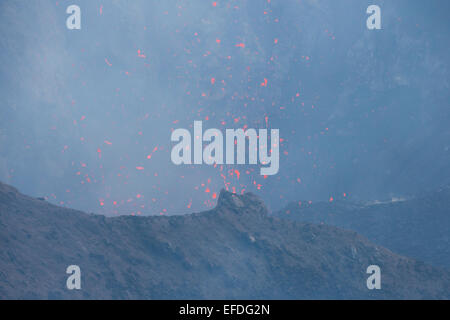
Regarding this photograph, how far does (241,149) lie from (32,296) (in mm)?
27241

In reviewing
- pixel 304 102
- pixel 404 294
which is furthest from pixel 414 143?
pixel 404 294

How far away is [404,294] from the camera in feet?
88.3

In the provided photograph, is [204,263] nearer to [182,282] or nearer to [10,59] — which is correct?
[182,282]

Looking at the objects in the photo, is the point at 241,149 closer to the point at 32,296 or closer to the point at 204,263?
the point at 204,263

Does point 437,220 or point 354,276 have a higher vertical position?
point 437,220

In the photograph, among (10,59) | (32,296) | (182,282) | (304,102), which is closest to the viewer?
(32,296)

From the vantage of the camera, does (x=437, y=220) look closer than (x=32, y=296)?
No
